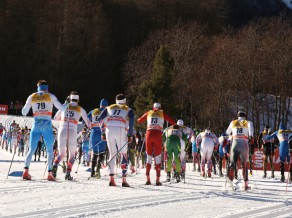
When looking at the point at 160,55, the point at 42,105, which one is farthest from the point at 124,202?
the point at 160,55

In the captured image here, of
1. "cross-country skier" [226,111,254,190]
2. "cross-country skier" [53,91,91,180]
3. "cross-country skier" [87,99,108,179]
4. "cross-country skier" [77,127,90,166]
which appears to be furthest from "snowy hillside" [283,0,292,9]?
"cross-country skier" [53,91,91,180]

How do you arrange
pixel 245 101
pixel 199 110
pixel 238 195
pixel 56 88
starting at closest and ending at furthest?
pixel 238 195
pixel 245 101
pixel 199 110
pixel 56 88

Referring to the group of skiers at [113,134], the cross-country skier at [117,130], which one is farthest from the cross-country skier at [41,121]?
the cross-country skier at [117,130]

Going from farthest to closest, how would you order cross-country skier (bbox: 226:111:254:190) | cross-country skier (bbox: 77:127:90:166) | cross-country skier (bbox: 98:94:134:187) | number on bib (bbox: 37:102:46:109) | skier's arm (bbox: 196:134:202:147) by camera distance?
cross-country skier (bbox: 77:127:90:166)
skier's arm (bbox: 196:134:202:147)
cross-country skier (bbox: 226:111:254:190)
number on bib (bbox: 37:102:46:109)
cross-country skier (bbox: 98:94:134:187)

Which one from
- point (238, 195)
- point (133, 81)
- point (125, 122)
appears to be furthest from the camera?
point (133, 81)

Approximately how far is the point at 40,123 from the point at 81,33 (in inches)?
2415

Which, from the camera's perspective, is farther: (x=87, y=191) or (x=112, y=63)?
(x=112, y=63)

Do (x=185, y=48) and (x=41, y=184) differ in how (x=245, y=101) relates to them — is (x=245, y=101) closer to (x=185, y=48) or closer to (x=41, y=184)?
(x=185, y=48)

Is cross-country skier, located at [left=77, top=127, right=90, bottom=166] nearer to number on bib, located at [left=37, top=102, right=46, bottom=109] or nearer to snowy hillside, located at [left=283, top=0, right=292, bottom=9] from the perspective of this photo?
number on bib, located at [left=37, top=102, right=46, bottom=109]

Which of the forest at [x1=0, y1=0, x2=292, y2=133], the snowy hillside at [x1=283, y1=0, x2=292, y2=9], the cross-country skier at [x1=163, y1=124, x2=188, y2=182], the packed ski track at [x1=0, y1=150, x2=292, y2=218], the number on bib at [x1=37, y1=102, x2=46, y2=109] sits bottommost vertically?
the packed ski track at [x1=0, y1=150, x2=292, y2=218]

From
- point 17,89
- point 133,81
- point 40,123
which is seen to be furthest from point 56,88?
point 40,123

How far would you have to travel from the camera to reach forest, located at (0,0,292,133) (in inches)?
1612

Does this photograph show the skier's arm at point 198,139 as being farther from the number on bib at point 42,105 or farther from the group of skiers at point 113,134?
the number on bib at point 42,105

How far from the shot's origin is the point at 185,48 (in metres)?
47.8
